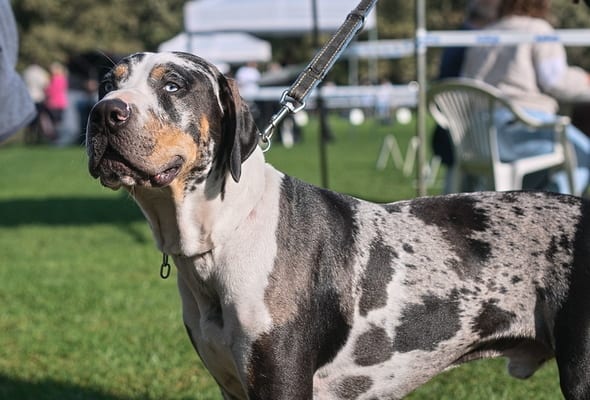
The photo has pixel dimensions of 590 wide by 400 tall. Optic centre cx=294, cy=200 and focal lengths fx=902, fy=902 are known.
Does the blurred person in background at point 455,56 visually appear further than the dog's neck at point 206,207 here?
Yes

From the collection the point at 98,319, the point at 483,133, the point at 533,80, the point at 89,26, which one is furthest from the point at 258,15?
the point at 89,26

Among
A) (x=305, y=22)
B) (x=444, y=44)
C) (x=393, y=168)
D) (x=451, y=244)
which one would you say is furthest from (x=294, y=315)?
(x=305, y=22)

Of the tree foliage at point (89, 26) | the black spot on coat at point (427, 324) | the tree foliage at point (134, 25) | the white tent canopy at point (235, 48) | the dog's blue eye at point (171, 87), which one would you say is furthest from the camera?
the tree foliage at point (89, 26)

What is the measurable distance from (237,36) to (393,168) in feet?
50.4

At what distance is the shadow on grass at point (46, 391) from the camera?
4723 millimetres

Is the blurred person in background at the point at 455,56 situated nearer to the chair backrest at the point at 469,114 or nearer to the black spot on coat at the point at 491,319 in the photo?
the chair backrest at the point at 469,114

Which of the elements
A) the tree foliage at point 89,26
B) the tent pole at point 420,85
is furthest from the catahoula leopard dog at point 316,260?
the tree foliage at point 89,26

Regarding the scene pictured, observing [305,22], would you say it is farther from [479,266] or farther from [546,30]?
[479,266]

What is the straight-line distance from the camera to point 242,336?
297cm

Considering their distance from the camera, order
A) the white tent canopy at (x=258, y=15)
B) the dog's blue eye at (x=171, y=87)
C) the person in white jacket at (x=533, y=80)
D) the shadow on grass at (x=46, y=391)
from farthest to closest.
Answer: the white tent canopy at (x=258, y=15) → the person in white jacket at (x=533, y=80) → the shadow on grass at (x=46, y=391) → the dog's blue eye at (x=171, y=87)

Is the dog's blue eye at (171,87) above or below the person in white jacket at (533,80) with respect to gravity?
above

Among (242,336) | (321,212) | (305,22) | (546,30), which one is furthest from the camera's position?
(305,22)

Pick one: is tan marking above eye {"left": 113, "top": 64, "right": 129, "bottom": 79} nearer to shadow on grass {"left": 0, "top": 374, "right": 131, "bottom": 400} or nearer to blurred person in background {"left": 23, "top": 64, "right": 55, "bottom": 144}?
shadow on grass {"left": 0, "top": 374, "right": 131, "bottom": 400}

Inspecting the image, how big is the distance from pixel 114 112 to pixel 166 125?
179 mm
